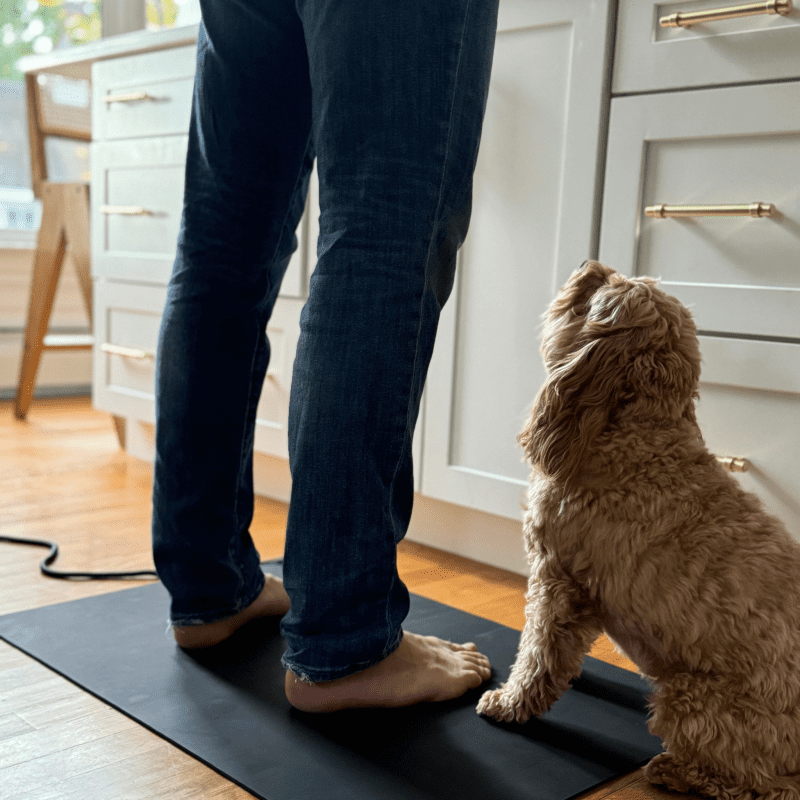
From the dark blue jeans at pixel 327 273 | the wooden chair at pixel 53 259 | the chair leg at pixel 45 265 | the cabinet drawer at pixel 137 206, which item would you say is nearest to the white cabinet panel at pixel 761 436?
the dark blue jeans at pixel 327 273

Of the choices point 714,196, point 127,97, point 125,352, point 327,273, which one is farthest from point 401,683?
point 127,97

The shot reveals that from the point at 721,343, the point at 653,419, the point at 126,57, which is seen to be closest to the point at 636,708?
the point at 653,419

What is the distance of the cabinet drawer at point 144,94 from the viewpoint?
7.86 feet

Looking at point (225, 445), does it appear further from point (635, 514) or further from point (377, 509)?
point (635, 514)

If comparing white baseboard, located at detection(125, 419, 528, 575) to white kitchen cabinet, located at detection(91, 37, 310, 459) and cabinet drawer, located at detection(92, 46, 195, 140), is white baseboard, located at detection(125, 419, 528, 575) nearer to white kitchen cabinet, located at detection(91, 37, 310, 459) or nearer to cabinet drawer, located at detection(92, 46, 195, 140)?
white kitchen cabinet, located at detection(91, 37, 310, 459)

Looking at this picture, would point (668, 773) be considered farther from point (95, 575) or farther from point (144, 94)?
point (144, 94)

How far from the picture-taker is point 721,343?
148cm

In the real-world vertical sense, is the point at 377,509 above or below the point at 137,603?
above

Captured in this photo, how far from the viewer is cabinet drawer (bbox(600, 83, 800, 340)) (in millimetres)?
1399

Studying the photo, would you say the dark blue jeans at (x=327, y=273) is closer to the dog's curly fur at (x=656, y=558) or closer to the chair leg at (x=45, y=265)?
the dog's curly fur at (x=656, y=558)

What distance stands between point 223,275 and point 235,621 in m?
0.53

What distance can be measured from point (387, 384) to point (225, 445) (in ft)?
1.18

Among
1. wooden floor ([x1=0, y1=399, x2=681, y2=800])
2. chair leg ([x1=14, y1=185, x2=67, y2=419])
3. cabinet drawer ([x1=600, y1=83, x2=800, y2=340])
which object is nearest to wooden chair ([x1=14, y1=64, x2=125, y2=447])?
chair leg ([x1=14, y1=185, x2=67, y2=419])

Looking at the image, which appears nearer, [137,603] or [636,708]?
[636,708]
